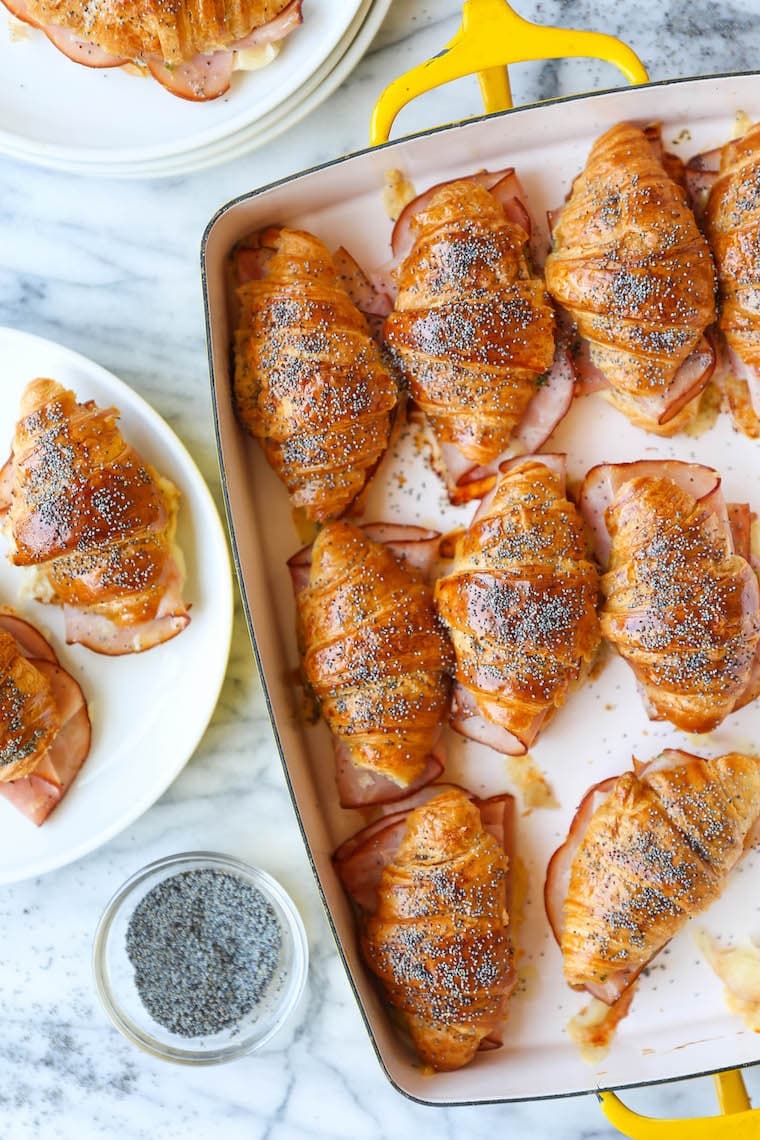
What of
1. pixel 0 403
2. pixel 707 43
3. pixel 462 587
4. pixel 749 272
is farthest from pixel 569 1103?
pixel 707 43

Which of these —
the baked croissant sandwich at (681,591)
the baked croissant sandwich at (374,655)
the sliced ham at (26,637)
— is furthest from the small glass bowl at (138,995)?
the baked croissant sandwich at (681,591)

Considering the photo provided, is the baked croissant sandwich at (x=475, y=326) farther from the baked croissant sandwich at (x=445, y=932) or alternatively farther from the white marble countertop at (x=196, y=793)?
the baked croissant sandwich at (x=445, y=932)

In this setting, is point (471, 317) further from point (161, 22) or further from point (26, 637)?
point (26, 637)

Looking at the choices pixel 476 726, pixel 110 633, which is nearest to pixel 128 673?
pixel 110 633

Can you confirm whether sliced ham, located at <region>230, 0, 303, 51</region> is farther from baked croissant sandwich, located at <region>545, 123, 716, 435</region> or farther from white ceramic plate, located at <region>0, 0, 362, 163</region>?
baked croissant sandwich, located at <region>545, 123, 716, 435</region>

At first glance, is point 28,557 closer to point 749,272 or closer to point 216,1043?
point 216,1043

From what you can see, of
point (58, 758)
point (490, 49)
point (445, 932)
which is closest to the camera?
point (490, 49)
